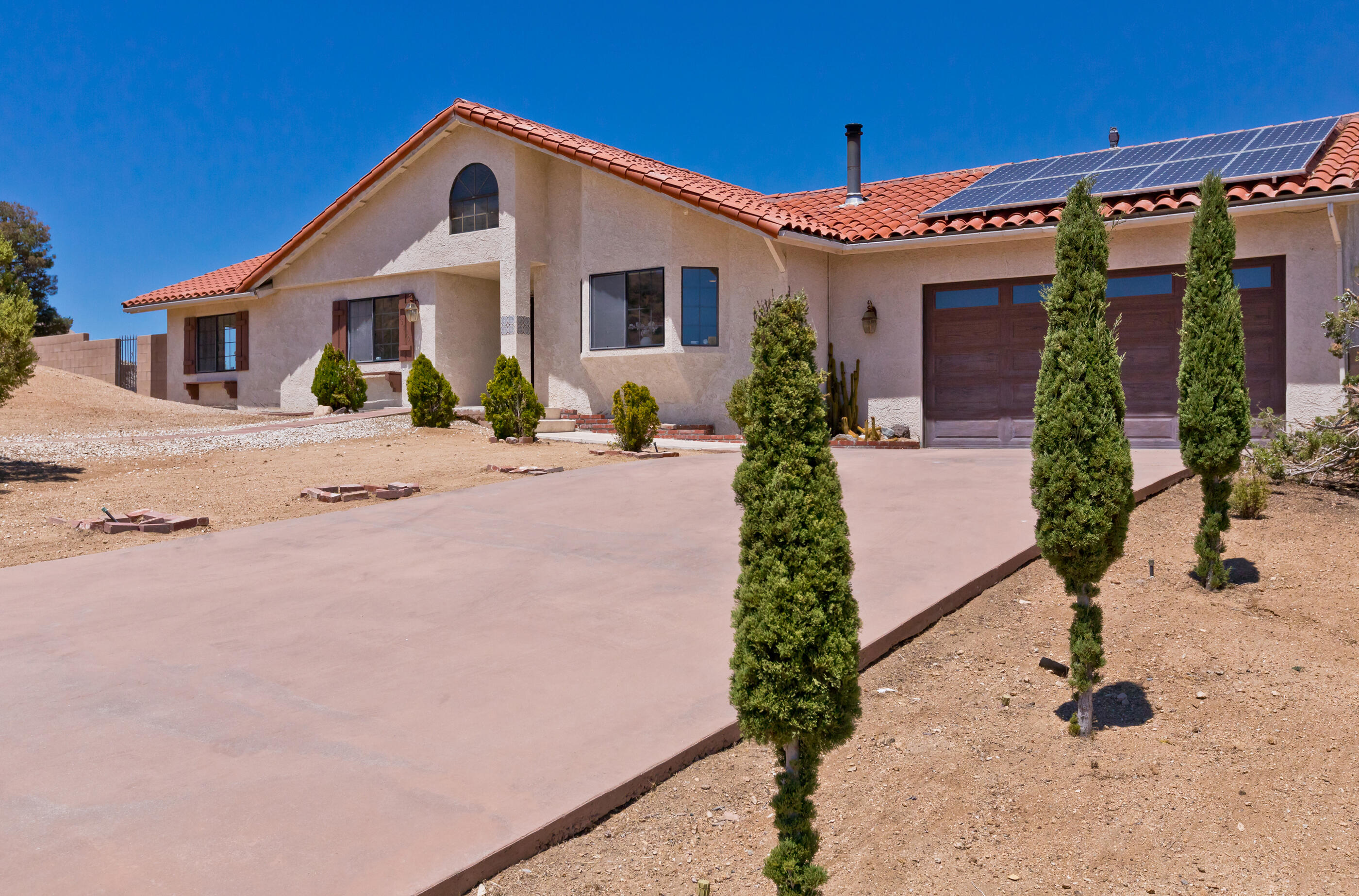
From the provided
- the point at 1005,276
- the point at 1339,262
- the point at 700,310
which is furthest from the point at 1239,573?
the point at 700,310

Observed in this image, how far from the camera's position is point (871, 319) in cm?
1539

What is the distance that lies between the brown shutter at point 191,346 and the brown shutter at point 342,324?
5.80m

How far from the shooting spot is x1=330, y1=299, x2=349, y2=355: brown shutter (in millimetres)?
20438

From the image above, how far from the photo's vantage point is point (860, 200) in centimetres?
1788

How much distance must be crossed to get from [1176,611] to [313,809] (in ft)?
16.8

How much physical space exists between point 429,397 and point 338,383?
374 cm

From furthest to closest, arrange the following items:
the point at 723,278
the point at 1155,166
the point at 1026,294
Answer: the point at 723,278 < the point at 1026,294 < the point at 1155,166

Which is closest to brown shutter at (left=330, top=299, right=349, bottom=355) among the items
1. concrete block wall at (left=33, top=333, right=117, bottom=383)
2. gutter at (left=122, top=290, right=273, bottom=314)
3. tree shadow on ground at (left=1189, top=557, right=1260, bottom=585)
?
gutter at (left=122, top=290, right=273, bottom=314)

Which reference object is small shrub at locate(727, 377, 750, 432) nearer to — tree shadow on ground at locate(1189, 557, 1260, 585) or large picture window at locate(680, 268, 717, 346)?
large picture window at locate(680, 268, 717, 346)

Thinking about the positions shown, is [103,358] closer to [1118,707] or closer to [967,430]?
[967,430]

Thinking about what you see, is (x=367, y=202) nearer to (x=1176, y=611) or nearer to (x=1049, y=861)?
(x=1176, y=611)

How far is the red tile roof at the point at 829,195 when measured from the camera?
1261cm

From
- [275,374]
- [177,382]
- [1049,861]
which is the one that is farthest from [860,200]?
[177,382]

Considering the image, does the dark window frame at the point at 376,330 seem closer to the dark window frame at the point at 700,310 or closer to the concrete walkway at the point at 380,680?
the dark window frame at the point at 700,310
